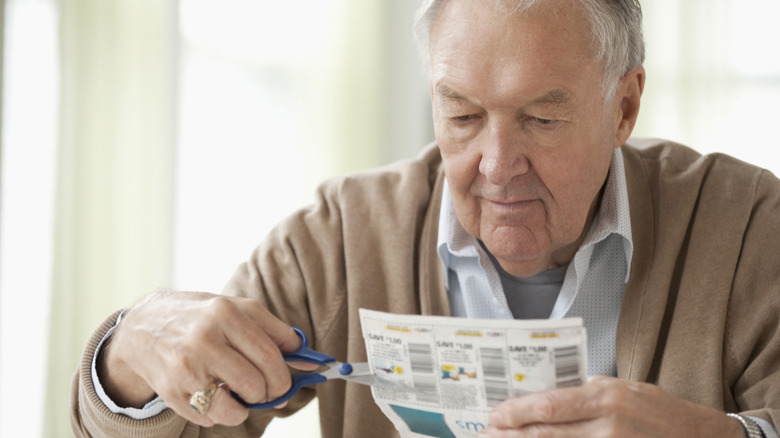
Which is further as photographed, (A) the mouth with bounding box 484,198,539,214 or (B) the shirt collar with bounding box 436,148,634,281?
(B) the shirt collar with bounding box 436,148,634,281

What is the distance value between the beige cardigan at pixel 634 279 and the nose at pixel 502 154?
306 millimetres

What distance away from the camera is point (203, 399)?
1144mm

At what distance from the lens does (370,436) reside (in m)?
1.53

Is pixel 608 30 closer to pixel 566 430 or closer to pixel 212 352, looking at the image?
pixel 566 430

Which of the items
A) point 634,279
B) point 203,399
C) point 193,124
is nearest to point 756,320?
point 634,279

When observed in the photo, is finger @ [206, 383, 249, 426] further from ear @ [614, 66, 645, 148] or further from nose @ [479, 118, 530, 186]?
ear @ [614, 66, 645, 148]

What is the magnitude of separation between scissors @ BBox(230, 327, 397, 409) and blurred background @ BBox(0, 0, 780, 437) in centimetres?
139

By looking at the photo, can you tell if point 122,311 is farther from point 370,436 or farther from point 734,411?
point 734,411

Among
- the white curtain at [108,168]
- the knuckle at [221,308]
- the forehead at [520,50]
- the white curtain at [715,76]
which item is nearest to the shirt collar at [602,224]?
the forehead at [520,50]

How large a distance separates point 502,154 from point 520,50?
0.17 meters

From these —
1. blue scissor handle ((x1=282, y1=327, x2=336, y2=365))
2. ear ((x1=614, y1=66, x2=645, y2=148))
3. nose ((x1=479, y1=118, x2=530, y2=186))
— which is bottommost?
blue scissor handle ((x1=282, y1=327, x2=336, y2=365))

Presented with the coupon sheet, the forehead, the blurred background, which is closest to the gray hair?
the forehead

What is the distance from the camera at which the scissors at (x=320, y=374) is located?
118 centimetres

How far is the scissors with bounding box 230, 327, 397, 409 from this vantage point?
118cm
